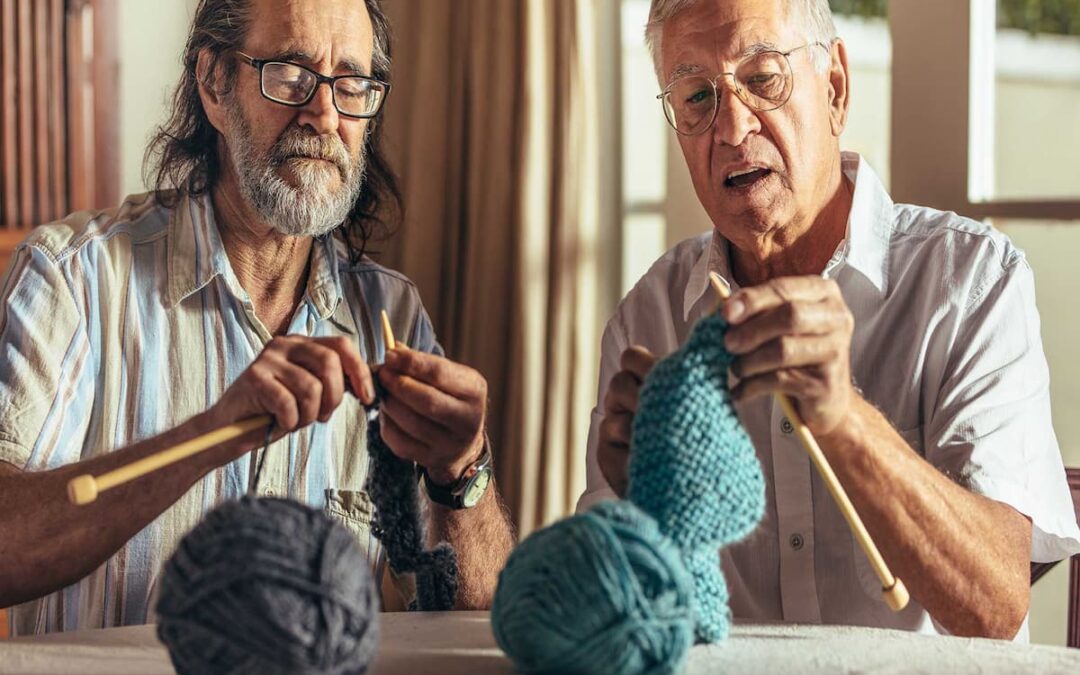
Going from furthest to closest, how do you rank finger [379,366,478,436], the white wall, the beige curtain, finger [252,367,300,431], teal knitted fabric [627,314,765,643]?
the white wall → the beige curtain → finger [379,366,478,436] → finger [252,367,300,431] → teal knitted fabric [627,314,765,643]

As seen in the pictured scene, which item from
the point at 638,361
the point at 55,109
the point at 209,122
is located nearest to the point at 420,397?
the point at 638,361

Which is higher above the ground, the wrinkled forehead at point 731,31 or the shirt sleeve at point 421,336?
the wrinkled forehead at point 731,31

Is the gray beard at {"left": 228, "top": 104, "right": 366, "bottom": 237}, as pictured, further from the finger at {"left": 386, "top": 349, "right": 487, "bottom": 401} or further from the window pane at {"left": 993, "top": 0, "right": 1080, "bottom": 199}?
the window pane at {"left": 993, "top": 0, "right": 1080, "bottom": 199}

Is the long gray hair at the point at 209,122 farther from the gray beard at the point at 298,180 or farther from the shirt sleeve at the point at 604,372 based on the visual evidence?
the shirt sleeve at the point at 604,372

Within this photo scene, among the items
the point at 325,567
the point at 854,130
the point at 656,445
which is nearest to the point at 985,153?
the point at 854,130

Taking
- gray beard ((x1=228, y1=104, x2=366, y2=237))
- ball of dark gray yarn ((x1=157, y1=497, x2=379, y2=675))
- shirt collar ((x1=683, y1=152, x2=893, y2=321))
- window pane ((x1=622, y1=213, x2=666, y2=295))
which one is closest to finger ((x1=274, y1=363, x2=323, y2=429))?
ball of dark gray yarn ((x1=157, y1=497, x2=379, y2=675))

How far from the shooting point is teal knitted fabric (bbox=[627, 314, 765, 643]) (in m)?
0.96

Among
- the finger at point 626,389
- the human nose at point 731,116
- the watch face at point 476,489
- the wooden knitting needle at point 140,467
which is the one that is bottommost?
the watch face at point 476,489

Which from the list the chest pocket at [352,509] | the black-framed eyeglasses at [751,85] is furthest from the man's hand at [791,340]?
→ the chest pocket at [352,509]

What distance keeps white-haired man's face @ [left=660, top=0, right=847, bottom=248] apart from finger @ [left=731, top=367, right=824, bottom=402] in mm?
538

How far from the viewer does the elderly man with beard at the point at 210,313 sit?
1445 mm

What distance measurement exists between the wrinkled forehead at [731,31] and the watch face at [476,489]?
0.61 meters

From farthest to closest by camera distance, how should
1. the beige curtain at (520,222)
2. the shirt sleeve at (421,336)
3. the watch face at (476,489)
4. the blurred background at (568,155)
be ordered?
1. the beige curtain at (520,222)
2. the blurred background at (568,155)
3. the shirt sleeve at (421,336)
4. the watch face at (476,489)

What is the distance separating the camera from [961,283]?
1.48m
